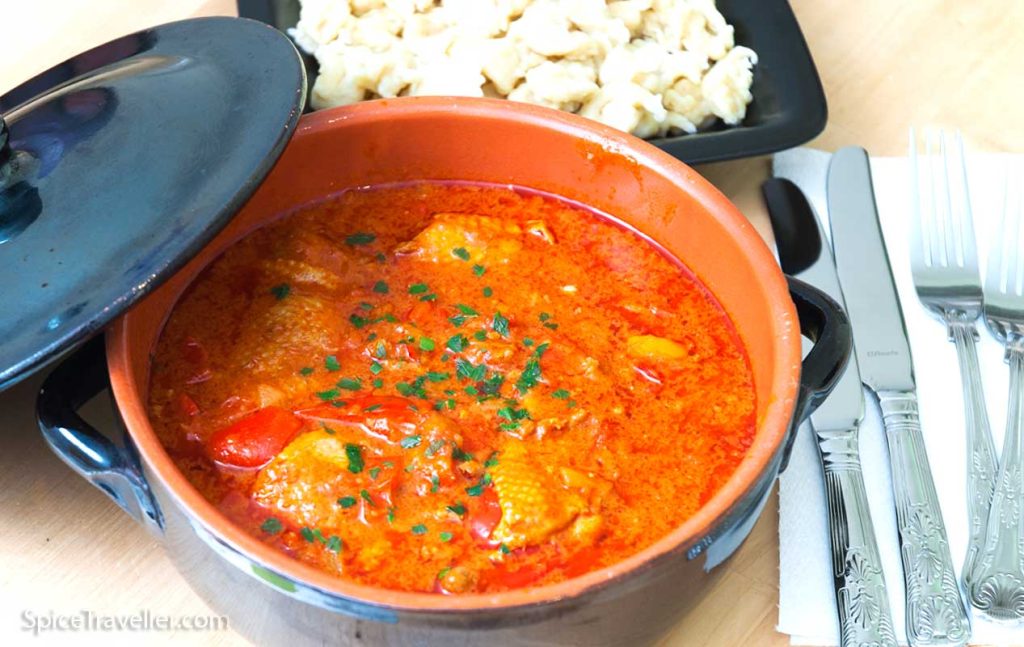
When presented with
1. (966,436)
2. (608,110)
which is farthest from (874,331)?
(608,110)

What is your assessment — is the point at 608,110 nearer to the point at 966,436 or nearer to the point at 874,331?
the point at 874,331

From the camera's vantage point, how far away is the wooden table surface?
5.05ft

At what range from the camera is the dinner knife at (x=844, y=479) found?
4.86 feet

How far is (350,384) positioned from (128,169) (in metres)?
0.40

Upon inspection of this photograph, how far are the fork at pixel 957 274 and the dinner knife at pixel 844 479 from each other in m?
0.17

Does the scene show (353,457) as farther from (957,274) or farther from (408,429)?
(957,274)

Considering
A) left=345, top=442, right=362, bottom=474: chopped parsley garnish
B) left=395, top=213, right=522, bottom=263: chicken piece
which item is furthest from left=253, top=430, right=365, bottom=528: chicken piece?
left=395, top=213, right=522, bottom=263: chicken piece

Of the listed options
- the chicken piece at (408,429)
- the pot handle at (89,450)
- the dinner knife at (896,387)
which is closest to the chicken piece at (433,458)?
the chicken piece at (408,429)

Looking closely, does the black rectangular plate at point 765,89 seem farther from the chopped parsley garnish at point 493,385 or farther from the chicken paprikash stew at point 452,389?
the chopped parsley garnish at point 493,385

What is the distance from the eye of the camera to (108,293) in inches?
49.7

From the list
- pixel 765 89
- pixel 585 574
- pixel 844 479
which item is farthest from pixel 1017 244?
pixel 585 574

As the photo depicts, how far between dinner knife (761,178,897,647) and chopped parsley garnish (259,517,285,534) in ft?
2.47

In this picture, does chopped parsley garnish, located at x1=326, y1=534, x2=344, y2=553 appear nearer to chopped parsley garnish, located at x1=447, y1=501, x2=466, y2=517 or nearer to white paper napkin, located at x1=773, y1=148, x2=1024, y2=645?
chopped parsley garnish, located at x1=447, y1=501, x2=466, y2=517

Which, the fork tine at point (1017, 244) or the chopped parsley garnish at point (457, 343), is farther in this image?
the fork tine at point (1017, 244)
